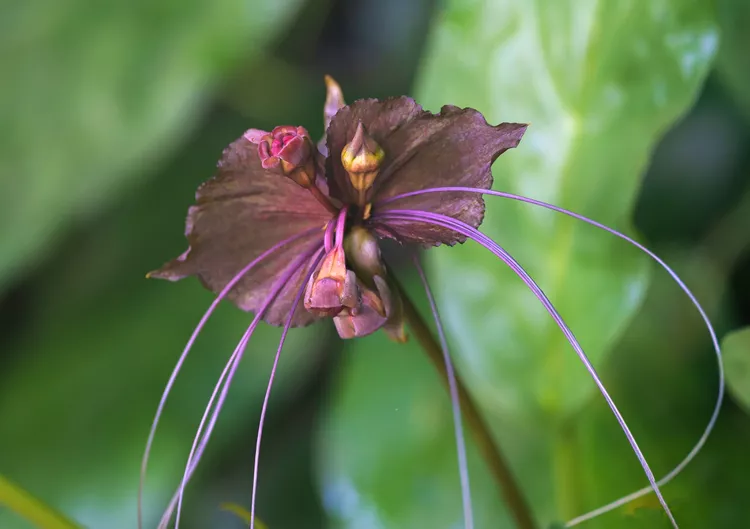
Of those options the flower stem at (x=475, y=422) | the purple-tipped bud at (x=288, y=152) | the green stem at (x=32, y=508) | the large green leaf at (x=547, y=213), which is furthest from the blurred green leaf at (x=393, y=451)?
the purple-tipped bud at (x=288, y=152)

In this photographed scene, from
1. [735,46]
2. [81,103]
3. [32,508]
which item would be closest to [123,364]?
[81,103]

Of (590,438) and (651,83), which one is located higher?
(651,83)

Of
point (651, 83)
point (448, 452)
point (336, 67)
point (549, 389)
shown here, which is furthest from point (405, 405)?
point (336, 67)

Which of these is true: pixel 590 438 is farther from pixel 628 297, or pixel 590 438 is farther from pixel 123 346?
pixel 123 346

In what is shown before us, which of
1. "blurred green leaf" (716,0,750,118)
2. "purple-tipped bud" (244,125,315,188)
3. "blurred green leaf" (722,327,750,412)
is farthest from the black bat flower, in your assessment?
"blurred green leaf" (716,0,750,118)

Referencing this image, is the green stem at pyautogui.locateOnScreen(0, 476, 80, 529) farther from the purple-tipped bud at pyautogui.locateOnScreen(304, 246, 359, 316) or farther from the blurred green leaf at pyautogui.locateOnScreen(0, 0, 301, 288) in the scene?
the blurred green leaf at pyautogui.locateOnScreen(0, 0, 301, 288)

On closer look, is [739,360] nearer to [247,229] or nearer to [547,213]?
[547,213]
